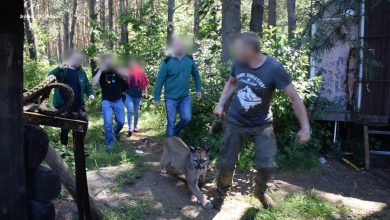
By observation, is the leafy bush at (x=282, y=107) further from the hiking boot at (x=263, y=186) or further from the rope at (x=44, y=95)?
the rope at (x=44, y=95)

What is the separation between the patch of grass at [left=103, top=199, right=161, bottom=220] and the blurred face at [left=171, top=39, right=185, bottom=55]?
283cm

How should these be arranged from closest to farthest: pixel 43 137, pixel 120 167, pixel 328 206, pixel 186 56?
pixel 43 137
pixel 328 206
pixel 120 167
pixel 186 56

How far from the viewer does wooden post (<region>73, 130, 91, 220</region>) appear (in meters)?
3.75

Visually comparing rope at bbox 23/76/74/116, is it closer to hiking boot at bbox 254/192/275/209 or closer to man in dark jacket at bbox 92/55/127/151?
hiking boot at bbox 254/192/275/209

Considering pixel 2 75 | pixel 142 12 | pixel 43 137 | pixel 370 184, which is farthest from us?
pixel 142 12

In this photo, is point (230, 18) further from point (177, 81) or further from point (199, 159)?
point (199, 159)

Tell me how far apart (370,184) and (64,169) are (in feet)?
20.0

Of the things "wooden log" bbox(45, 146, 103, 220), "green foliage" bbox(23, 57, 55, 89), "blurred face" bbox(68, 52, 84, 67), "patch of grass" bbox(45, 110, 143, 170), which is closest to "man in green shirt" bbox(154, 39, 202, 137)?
"patch of grass" bbox(45, 110, 143, 170)

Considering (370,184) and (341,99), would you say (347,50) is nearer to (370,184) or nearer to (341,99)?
(341,99)

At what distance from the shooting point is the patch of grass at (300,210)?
17.2 ft

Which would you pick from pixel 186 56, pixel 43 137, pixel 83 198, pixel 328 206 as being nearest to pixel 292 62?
pixel 186 56

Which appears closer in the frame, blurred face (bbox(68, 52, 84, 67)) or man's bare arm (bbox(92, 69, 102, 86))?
blurred face (bbox(68, 52, 84, 67))

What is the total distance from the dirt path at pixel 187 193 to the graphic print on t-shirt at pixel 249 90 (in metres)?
1.33

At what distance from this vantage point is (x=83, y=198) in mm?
3924
